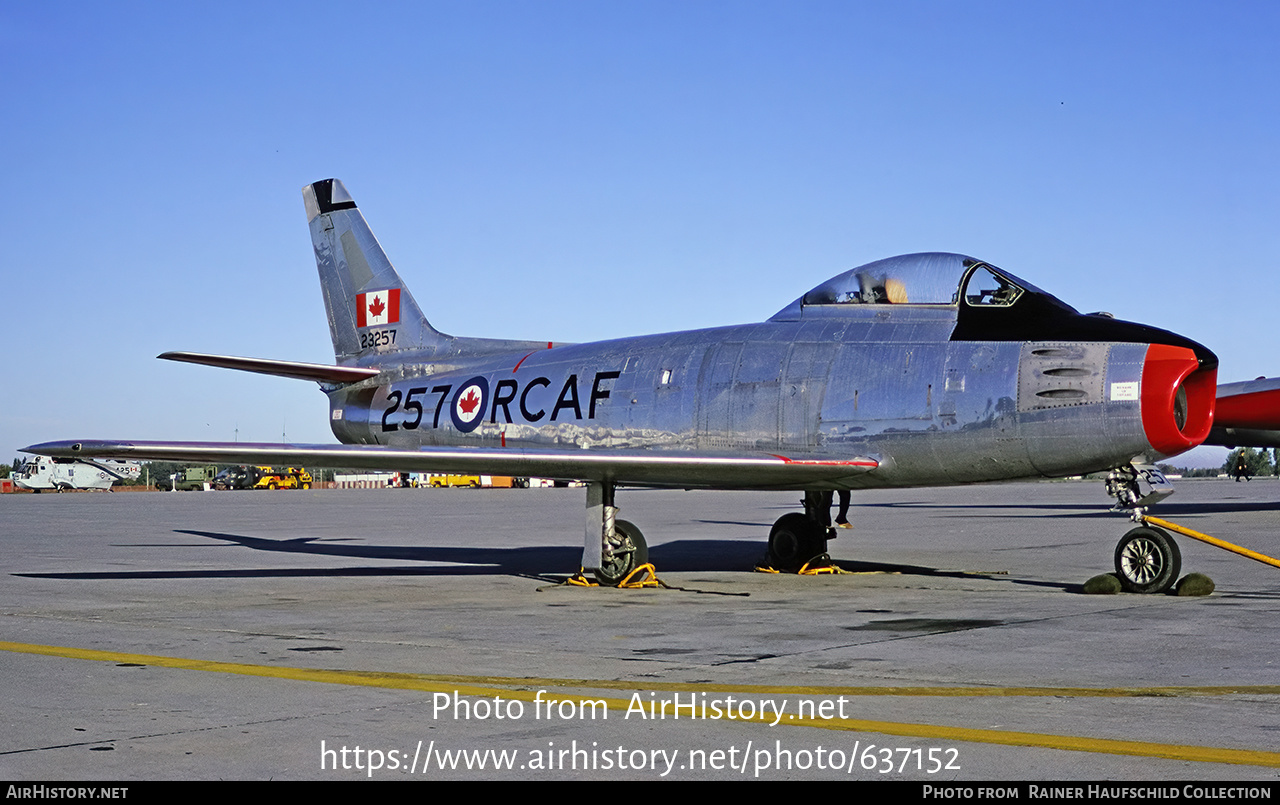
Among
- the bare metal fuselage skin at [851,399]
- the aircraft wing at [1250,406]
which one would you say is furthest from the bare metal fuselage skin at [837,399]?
the aircraft wing at [1250,406]

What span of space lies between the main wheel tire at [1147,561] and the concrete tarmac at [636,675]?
340 mm

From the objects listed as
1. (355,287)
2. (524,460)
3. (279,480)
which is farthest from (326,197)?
(279,480)

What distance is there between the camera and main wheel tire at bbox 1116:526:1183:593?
1092 cm

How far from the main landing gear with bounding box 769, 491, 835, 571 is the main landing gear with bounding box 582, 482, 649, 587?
2.27 metres

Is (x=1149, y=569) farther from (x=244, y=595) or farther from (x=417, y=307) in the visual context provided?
(x=417, y=307)

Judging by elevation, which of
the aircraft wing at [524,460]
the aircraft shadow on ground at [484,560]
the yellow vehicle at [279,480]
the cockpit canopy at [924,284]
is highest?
the cockpit canopy at [924,284]

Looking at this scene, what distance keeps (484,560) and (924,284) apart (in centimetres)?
775

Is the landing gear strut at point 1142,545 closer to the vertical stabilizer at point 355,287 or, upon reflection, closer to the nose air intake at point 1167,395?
the nose air intake at point 1167,395

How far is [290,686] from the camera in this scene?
6.58 m

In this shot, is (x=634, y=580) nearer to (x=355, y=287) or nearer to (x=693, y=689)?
(x=693, y=689)

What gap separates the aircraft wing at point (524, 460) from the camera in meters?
11.7

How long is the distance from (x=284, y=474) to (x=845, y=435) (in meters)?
79.7

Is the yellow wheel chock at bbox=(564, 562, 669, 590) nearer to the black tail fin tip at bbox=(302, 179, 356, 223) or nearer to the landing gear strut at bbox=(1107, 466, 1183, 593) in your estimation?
the landing gear strut at bbox=(1107, 466, 1183, 593)

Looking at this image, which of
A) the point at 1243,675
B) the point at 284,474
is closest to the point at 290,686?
the point at 1243,675
